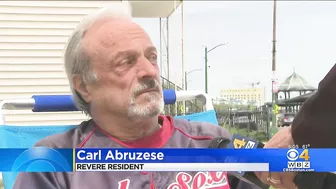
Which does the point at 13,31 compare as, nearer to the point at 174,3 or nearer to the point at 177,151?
the point at 174,3

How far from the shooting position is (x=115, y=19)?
5.95 feet

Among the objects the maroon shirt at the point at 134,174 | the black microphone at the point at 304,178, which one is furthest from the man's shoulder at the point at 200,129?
the black microphone at the point at 304,178

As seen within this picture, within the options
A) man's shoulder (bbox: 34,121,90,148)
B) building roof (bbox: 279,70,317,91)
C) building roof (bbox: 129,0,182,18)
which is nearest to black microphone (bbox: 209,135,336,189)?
building roof (bbox: 279,70,317,91)

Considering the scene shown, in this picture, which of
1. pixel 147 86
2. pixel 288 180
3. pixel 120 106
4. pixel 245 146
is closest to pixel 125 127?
pixel 120 106

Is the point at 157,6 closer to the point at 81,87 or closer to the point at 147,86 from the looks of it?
the point at 81,87

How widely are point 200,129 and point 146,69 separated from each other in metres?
0.37

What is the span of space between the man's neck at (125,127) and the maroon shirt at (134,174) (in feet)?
0.06

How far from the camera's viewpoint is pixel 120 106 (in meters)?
1.72

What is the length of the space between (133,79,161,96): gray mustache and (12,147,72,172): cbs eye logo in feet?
1.58

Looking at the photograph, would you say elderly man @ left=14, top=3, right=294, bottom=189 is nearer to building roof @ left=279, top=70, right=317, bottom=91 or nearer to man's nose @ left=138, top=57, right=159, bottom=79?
man's nose @ left=138, top=57, right=159, bottom=79

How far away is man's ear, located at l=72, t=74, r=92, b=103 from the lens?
1820 mm

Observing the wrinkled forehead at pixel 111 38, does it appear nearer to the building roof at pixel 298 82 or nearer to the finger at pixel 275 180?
the building roof at pixel 298 82

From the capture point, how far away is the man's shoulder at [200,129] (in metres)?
1.85

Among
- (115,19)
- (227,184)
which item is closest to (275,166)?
(227,184)
